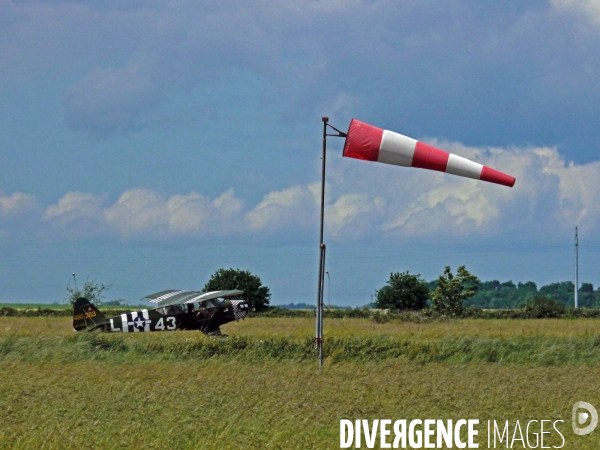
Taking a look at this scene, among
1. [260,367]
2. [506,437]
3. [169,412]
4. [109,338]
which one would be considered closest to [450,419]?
[506,437]

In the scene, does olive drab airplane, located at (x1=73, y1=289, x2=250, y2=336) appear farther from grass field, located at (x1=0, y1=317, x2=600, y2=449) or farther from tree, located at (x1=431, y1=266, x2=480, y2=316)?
tree, located at (x1=431, y1=266, x2=480, y2=316)

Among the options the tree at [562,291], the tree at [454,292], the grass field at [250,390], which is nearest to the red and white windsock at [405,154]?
the grass field at [250,390]

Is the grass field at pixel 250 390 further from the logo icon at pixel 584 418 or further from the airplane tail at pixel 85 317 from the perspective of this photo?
the airplane tail at pixel 85 317

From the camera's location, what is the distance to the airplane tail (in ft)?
99.2

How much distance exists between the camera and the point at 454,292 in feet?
202

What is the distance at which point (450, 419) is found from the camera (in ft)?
31.1

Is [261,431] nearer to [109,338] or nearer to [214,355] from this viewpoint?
[214,355]

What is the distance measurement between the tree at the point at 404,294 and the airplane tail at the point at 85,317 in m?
41.6

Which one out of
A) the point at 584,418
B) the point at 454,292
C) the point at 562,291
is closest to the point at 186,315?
the point at 584,418

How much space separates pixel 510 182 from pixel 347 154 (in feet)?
9.96

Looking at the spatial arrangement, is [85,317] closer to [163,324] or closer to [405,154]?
[163,324]

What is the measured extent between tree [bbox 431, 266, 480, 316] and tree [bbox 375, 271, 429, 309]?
287 inches

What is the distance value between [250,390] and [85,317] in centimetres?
2057

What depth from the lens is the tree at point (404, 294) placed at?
228 ft
